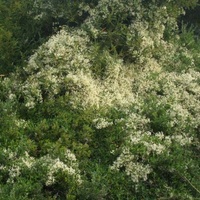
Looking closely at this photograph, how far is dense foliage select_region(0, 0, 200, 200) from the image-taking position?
7664mm

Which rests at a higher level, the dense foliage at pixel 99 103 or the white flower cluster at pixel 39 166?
the dense foliage at pixel 99 103

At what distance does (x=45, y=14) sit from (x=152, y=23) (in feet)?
10.2

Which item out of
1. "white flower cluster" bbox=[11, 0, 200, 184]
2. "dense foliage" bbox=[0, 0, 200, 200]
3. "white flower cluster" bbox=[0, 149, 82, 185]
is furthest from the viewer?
"white flower cluster" bbox=[11, 0, 200, 184]

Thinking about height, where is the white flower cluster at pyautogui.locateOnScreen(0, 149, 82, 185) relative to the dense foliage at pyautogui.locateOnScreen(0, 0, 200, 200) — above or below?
below

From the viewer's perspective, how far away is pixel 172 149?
8680 mm

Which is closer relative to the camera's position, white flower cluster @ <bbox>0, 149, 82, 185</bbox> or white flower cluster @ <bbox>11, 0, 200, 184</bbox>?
white flower cluster @ <bbox>0, 149, 82, 185</bbox>

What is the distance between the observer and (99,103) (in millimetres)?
9594

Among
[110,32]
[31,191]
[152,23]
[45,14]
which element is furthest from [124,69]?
[31,191]

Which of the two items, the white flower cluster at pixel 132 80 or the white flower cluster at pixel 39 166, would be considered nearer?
the white flower cluster at pixel 39 166

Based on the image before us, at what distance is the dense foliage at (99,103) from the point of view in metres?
7.66

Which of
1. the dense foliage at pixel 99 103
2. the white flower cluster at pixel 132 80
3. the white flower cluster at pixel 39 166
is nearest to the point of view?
the white flower cluster at pixel 39 166

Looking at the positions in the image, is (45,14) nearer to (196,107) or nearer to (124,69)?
(124,69)

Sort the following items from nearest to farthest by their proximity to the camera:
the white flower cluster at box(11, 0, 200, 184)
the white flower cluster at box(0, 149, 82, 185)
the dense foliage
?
the white flower cluster at box(0, 149, 82, 185), the dense foliage, the white flower cluster at box(11, 0, 200, 184)

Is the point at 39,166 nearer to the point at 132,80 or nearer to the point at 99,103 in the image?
the point at 99,103
